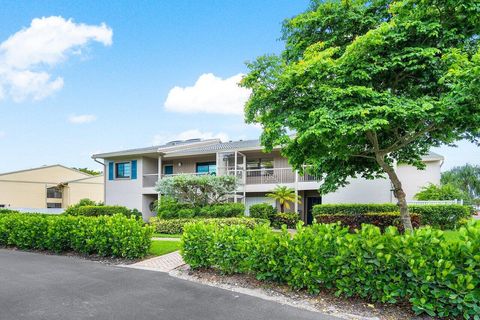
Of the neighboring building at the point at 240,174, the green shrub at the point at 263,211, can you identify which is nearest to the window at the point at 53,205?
the neighboring building at the point at 240,174

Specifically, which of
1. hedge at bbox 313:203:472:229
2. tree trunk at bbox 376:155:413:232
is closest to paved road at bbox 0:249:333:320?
tree trunk at bbox 376:155:413:232

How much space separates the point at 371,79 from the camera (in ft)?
23.8

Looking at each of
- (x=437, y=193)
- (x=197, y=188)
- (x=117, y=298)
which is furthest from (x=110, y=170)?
(x=437, y=193)

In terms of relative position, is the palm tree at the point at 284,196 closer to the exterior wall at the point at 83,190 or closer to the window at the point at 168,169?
the window at the point at 168,169

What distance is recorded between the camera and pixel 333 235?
555cm

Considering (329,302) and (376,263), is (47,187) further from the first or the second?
(376,263)

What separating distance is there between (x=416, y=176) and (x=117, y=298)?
17618 millimetres

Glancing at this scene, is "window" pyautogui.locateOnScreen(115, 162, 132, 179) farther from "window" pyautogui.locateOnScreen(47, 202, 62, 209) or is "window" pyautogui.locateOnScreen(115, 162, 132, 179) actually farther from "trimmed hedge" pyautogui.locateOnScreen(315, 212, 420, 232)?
"trimmed hedge" pyautogui.locateOnScreen(315, 212, 420, 232)

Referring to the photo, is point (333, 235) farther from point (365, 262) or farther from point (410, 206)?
point (410, 206)

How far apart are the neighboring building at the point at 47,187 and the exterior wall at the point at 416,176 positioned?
27951 mm

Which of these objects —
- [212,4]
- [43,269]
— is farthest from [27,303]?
[212,4]

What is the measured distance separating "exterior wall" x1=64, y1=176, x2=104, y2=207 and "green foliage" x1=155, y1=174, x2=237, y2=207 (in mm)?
18947

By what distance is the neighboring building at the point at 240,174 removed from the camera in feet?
→ 57.5

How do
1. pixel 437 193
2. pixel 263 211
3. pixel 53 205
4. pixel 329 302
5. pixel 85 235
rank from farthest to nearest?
pixel 53 205
pixel 263 211
pixel 437 193
pixel 85 235
pixel 329 302
